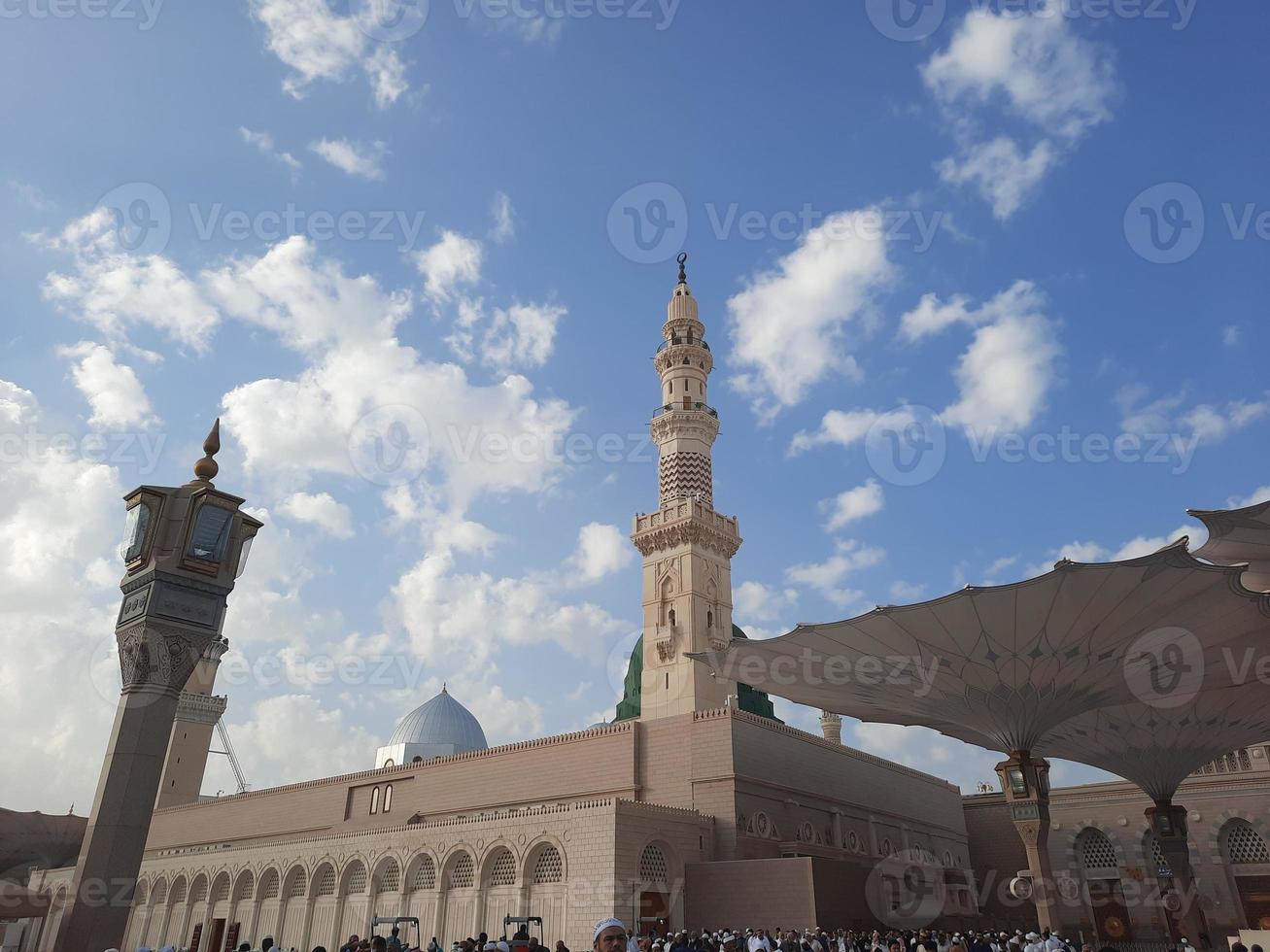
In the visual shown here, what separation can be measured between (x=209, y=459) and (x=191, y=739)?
155ft

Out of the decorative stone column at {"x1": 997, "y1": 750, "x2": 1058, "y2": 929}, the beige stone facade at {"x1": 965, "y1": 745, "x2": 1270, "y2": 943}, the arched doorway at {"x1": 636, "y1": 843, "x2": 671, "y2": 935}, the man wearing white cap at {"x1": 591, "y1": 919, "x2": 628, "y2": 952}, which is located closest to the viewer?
the man wearing white cap at {"x1": 591, "y1": 919, "x2": 628, "y2": 952}

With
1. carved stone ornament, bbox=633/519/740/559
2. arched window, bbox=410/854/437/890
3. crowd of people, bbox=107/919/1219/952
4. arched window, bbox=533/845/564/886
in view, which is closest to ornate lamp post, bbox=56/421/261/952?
crowd of people, bbox=107/919/1219/952

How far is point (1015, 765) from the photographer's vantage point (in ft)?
75.4

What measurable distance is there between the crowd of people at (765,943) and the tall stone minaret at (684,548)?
34.5ft

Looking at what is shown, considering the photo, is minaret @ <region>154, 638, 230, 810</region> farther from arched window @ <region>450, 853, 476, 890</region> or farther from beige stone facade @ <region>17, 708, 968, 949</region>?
arched window @ <region>450, 853, 476, 890</region>

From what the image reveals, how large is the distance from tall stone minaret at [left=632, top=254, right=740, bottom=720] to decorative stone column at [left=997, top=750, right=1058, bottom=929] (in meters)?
12.0

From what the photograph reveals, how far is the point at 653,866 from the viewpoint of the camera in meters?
26.0

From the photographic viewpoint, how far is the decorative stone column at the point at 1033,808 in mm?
21250

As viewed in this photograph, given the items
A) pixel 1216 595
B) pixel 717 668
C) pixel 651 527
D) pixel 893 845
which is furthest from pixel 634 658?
pixel 1216 595

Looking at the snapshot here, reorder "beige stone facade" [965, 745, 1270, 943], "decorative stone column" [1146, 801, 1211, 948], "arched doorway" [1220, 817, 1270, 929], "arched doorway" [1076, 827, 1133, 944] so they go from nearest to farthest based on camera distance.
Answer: "decorative stone column" [1146, 801, 1211, 948], "arched doorway" [1220, 817, 1270, 929], "beige stone facade" [965, 745, 1270, 943], "arched doorway" [1076, 827, 1133, 944]

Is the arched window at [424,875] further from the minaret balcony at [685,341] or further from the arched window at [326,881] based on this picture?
the minaret balcony at [685,341]

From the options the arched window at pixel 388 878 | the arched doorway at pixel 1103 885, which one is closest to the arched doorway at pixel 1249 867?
the arched doorway at pixel 1103 885

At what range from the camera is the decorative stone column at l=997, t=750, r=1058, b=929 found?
21.2m

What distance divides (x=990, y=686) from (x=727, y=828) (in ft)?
34.4
